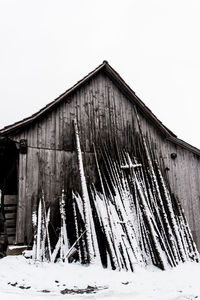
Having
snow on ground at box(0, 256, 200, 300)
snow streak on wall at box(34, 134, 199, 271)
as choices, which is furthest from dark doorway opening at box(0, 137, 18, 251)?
snow streak on wall at box(34, 134, 199, 271)

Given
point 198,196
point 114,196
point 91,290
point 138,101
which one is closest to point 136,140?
point 138,101

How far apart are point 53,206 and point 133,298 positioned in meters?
4.18

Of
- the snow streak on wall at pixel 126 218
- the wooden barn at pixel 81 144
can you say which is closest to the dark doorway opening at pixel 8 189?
the wooden barn at pixel 81 144

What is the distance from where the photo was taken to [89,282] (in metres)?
6.01

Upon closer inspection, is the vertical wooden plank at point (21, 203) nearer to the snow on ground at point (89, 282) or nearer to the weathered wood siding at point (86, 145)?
the weathered wood siding at point (86, 145)

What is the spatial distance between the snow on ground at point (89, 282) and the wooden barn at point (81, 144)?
1581mm

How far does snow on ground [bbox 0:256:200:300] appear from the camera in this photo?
16.6 ft

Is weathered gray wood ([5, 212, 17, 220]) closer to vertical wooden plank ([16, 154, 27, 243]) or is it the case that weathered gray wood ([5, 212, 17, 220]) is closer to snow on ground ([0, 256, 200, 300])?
vertical wooden plank ([16, 154, 27, 243])

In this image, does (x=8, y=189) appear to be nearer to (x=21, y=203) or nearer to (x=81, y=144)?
(x=21, y=203)

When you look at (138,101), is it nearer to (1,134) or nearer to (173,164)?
(173,164)

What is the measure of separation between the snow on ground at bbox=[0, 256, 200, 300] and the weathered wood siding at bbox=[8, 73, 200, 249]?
5.35ft

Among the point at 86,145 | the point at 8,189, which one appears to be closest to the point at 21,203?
the point at 86,145

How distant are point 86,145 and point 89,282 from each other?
4.81 meters

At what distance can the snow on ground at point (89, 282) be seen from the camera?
507 cm
